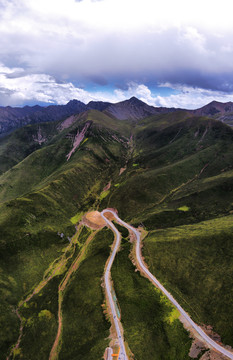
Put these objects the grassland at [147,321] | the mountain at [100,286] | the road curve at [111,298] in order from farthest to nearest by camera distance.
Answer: the mountain at [100,286] → the grassland at [147,321] → the road curve at [111,298]

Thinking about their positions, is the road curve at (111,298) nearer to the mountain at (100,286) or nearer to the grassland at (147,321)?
the grassland at (147,321)

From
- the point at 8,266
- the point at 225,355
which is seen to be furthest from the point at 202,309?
the point at 8,266

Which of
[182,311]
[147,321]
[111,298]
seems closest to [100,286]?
[111,298]

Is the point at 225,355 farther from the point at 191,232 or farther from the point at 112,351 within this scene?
the point at 191,232

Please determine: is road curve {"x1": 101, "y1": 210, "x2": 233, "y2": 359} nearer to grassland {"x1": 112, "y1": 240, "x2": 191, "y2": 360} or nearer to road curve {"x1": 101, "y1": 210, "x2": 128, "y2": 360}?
grassland {"x1": 112, "y1": 240, "x2": 191, "y2": 360}

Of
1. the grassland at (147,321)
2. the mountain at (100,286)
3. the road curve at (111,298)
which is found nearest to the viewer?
the road curve at (111,298)

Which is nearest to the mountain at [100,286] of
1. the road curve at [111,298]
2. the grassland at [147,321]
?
the grassland at [147,321]

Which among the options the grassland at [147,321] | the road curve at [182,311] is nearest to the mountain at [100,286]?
the grassland at [147,321]

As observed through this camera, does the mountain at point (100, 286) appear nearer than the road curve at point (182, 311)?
No

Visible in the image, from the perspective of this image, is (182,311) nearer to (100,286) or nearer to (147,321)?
(147,321)

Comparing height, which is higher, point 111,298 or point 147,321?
point 111,298

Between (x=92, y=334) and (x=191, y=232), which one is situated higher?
(x=191, y=232)
